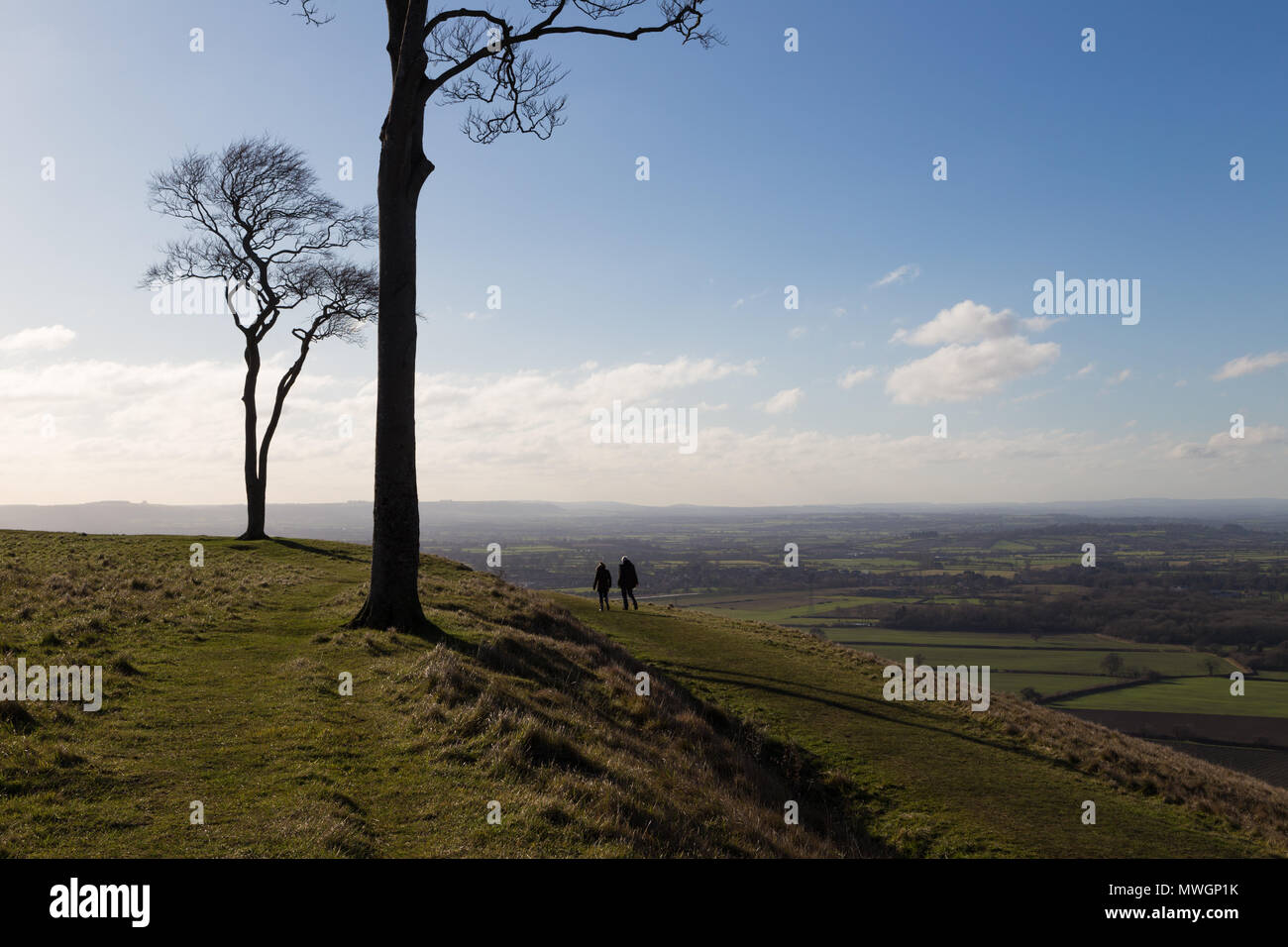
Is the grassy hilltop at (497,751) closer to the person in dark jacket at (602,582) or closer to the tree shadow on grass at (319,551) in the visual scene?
the person in dark jacket at (602,582)

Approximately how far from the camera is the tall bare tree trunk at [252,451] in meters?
30.9

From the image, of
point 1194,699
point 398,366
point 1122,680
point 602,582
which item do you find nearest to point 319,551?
point 602,582

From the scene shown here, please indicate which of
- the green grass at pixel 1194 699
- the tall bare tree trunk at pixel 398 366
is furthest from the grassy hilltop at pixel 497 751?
the green grass at pixel 1194 699

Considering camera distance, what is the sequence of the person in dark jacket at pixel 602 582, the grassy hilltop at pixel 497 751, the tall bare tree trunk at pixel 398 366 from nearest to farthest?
the grassy hilltop at pixel 497 751 < the tall bare tree trunk at pixel 398 366 < the person in dark jacket at pixel 602 582

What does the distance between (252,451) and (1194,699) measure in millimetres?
51767

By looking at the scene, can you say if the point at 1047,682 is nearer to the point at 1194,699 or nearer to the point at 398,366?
the point at 1194,699

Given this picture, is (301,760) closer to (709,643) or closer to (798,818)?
(798,818)

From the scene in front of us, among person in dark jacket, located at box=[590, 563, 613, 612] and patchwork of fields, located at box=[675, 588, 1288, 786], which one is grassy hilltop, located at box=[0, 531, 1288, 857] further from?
patchwork of fields, located at box=[675, 588, 1288, 786]

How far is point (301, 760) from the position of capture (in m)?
7.05

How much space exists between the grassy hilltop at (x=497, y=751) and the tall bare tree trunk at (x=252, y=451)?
36.7ft

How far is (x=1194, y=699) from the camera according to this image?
41500mm

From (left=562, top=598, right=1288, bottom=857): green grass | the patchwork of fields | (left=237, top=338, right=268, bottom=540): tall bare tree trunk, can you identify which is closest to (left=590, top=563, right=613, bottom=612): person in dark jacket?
(left=562, top=598, right=1288, bottom=857): green grass
